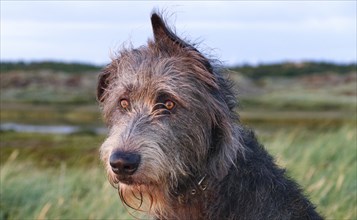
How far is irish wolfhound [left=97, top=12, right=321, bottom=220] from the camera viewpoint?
5164 mm

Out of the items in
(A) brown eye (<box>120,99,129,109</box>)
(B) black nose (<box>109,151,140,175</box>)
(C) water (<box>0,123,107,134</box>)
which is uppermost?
(A) brown eye (<box>120,99,129,109</box>)

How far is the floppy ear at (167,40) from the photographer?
17.6ft

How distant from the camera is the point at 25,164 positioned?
12.5 meters

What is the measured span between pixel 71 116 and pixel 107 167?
3780cm

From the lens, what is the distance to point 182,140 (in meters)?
5.25

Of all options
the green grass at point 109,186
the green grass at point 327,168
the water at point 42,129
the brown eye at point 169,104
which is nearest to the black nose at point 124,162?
the brown eye at point 169,104

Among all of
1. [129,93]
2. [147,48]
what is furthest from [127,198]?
[147,48]

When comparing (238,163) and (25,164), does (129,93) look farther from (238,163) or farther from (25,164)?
(25,164)

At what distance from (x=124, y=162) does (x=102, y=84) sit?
1.16 metres

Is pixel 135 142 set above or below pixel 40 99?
above

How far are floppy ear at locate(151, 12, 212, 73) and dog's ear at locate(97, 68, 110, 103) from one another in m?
0.60

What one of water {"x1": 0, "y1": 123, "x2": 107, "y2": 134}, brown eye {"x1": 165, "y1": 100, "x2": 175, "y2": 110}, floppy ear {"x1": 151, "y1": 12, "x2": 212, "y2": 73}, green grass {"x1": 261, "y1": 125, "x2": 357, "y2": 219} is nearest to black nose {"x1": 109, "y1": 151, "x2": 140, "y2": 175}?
brown eye {"x1": 165, "y1": 100, "x2": 175, "y2": 110}

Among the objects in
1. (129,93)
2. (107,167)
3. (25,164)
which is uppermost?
(129,93)

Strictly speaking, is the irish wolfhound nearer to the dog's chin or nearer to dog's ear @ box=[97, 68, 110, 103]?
the dog's chin
